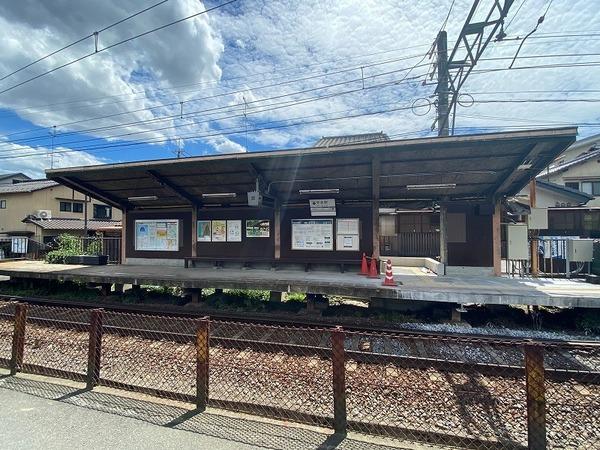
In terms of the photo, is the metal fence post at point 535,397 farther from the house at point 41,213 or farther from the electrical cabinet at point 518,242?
the house at point 41,213

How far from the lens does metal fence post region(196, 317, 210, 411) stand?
3379 millimetres

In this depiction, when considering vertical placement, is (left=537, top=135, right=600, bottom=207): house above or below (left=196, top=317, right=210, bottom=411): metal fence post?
above

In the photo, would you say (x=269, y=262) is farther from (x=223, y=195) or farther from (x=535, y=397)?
(x=535, y=397)

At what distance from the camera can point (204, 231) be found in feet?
38.8

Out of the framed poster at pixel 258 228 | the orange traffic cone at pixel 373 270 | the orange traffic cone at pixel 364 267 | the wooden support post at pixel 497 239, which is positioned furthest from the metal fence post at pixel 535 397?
the framed poster at pixel 258 228

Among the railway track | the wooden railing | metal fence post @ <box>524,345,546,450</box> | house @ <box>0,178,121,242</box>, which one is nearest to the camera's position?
metal fence post @ <box>524,345,546,450</box>

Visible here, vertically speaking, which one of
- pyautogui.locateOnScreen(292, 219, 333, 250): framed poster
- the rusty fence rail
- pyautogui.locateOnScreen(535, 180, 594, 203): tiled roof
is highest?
pyautogui.locateOnScreen(535, 180, 594, 203): tiled roof

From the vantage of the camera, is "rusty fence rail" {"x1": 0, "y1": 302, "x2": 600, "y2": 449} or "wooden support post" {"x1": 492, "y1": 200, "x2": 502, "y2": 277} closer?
"rusty fence rail" {"x1": 0, "y1": 302, "x2": 600, "y2": 449}

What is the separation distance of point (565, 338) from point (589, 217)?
9791 millimetres

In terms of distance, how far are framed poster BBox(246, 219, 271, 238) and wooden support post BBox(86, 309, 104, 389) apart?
7.37 m

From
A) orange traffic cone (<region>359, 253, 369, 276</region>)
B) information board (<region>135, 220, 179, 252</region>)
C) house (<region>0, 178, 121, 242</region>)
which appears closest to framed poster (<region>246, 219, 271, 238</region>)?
information board (<region>135, 220, 179, 252</region>)

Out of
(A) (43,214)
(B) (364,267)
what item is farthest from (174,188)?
(A) (43,214)

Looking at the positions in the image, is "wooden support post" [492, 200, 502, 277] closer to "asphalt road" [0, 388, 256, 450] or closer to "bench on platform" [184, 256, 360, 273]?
"bench on platform" [184, 256, 360, 273]

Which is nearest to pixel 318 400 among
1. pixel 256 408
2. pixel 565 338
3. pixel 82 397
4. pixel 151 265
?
pixel 256 408
